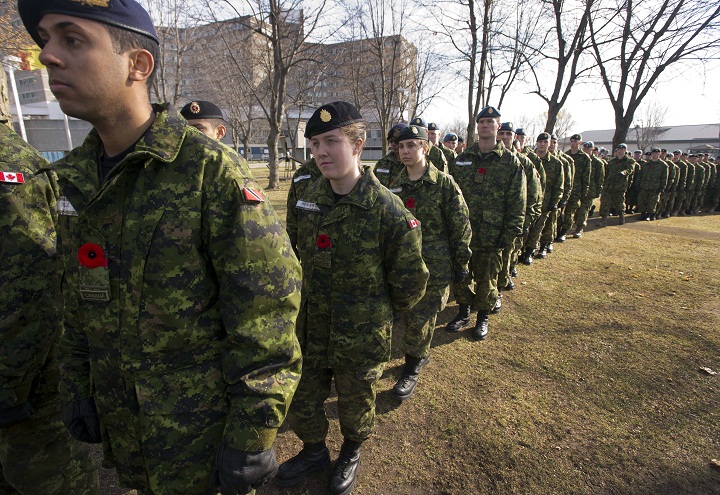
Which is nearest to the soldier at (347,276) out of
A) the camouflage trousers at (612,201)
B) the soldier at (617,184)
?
the soldier at (617,184)

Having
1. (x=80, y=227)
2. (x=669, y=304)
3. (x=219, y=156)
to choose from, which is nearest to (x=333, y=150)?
(x=219, y=156)

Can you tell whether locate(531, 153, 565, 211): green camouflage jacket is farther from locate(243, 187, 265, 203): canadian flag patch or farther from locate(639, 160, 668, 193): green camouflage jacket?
locate(243, 187, 265, 203): canadian flag patch

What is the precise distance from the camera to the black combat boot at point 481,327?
461 centimetres

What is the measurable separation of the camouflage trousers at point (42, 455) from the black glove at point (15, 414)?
13 cm

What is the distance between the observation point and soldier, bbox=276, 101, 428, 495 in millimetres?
2326

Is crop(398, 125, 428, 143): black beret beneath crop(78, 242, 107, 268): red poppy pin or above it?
above

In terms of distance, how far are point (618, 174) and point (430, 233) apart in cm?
1123

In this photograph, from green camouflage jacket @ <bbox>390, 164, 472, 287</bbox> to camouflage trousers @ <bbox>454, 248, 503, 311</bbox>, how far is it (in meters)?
1.08

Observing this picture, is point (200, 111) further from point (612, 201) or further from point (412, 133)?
point (612, 201)

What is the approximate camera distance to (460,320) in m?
4.93

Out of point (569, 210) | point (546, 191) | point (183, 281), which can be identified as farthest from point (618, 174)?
point (183, 281)

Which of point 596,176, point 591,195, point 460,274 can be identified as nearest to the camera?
point 460,274

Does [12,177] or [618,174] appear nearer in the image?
[12,177]

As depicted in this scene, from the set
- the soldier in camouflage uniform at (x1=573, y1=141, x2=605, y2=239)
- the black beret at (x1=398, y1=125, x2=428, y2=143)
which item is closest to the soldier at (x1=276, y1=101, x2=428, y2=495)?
the black beret at (x1=398, y1=125, x2=428, y2=143)
